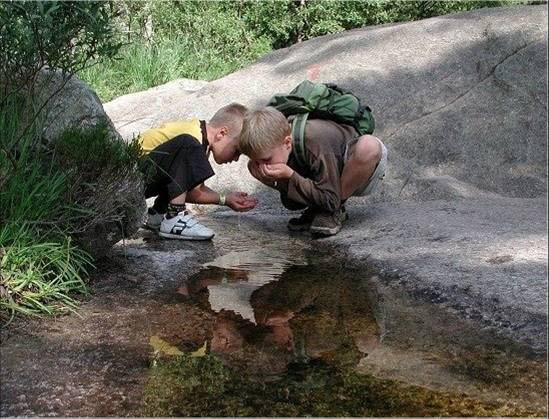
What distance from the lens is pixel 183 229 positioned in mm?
4434

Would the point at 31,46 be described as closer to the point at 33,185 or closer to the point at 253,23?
the point at 33,185

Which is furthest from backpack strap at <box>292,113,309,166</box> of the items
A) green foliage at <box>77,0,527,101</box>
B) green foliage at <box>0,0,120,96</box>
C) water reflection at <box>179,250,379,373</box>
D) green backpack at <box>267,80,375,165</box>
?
green foliage at <box>77,0,527,101</box>

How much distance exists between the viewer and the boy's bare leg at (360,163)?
4.48 meters

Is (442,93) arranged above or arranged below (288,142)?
below

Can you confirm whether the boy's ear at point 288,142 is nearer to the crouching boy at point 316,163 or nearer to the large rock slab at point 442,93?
the crouching boy at point 316,163

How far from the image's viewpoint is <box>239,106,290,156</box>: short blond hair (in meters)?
4.23

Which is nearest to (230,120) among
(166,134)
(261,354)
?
(166,134)

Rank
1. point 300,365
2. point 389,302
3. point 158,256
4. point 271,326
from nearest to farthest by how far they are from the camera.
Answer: point 300,365, point 271,326, point 389,302, point 158,256

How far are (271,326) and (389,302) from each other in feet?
1.76

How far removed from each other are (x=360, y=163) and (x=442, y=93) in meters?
2.04

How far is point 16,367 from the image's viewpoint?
2520mm

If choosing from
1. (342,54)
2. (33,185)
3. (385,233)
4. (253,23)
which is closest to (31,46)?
(33,185)

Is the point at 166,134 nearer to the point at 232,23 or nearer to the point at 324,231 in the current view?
the point at 324,231

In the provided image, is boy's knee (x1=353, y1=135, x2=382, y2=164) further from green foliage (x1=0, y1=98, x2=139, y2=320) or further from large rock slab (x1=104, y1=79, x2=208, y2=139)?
large rock slab (x1=104, y1=79, x2=208, y2=139)
